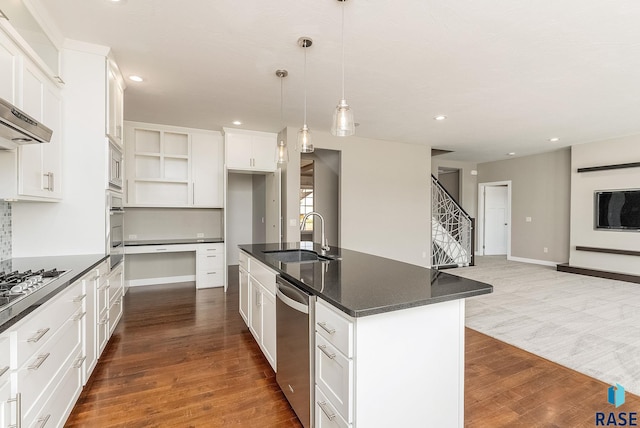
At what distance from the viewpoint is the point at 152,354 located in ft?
8.70

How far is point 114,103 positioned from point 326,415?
320 centimetres

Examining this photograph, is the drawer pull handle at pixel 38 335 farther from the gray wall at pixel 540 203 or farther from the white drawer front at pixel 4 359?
the gray wall at pixel 540 203

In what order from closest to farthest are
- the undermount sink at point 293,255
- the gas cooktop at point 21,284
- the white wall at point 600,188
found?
the gas cooktop at point 21,284 → the undermount sink at point 293,255 → the white wall at point 600,188

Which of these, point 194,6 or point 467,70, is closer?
point 194,6

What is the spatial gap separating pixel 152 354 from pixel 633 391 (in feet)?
12.3

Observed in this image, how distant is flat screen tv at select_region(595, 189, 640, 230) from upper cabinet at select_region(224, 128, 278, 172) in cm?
633

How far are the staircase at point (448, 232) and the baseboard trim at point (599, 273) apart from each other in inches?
68.9

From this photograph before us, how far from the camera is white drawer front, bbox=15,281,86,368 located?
48.8 inches

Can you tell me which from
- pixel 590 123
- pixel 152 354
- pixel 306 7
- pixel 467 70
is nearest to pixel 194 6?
pixel 306 7

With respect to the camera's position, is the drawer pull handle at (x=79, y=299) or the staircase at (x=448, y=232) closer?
the drawer pull handle at (x=79, y=299)

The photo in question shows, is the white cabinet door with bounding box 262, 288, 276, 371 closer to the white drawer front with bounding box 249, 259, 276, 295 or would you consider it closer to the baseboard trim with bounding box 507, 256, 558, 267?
the white drawer front with bounding box 249, 259, 276, 295

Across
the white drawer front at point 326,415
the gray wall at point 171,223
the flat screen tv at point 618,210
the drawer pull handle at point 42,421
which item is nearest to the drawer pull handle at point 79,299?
the drawer pull handle at point 42,421

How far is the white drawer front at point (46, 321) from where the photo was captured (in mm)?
1239

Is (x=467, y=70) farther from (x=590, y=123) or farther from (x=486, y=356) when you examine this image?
(x=590, y=123)
